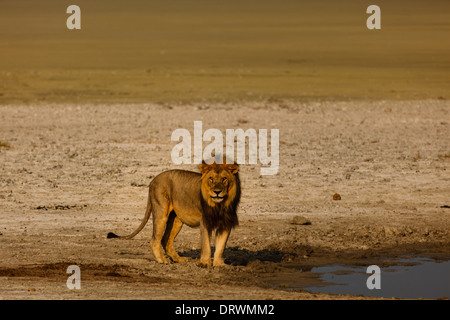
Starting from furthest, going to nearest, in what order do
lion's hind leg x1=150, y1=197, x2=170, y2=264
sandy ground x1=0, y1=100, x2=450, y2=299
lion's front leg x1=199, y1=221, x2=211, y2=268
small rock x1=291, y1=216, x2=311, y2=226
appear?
small rock x1=291, y1=216, x2=311, y2=226 → lion's hind leg x1=150, y1=197, x2=170, y2=264 → lion's front leg x1=199, y1=221, x2=211, y2=268 → sandy ground x1=0, y1=100, x2=450, y2=299

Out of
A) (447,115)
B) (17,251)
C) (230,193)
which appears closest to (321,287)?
(230,193)

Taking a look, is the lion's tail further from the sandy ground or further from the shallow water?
the shallow water

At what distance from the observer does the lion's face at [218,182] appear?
30.0 ft

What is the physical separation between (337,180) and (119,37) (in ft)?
166

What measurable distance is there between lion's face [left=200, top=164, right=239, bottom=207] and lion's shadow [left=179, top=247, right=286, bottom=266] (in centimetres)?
87

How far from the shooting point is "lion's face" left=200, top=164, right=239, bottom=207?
9148 mm

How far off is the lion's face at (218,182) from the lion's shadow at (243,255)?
0.87 meters

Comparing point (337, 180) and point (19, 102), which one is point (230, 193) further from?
point (19, 102)

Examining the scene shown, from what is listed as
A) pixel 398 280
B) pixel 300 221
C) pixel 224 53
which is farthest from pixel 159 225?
pixel 224 53

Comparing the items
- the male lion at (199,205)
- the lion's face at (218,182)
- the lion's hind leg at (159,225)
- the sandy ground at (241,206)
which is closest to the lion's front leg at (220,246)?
the male lion at (199,205)

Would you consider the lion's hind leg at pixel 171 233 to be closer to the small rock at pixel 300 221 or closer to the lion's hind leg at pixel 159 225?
the lion's hind leg at pixel 159 225

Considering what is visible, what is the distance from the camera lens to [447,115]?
2473 cm

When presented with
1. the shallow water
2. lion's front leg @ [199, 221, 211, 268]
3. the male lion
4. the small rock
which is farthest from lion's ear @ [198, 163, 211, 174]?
the small rock

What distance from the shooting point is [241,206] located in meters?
13.0
